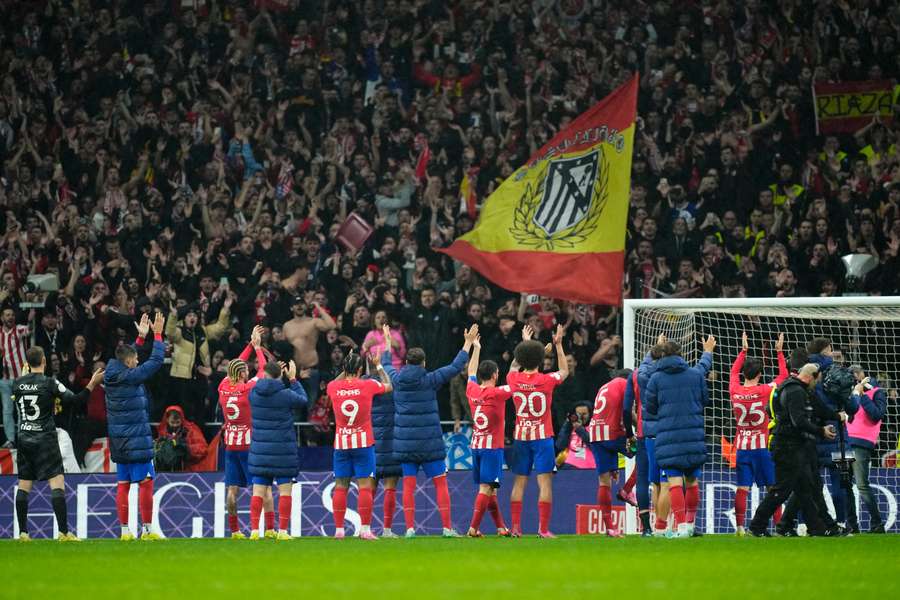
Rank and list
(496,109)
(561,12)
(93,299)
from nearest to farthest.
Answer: (93,299)
(496,109)
(561,12)

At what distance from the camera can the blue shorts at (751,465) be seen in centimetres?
1633

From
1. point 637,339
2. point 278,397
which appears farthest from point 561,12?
point 278,397

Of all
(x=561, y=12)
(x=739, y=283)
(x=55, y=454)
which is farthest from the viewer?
(x=561, y=12)

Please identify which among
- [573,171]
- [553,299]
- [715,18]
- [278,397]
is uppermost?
[715,18]

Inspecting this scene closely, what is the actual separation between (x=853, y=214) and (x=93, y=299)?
11.0 metres

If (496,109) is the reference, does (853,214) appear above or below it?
below

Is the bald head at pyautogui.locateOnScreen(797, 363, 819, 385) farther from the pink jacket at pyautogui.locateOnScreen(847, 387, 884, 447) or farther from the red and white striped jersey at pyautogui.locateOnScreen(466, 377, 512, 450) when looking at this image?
the red and white striped jersey at pyautogui.locateOnScreen(466, 377, 512, 450)

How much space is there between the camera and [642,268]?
71.2 ft

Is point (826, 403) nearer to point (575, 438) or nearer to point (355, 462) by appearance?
point (575, 438)

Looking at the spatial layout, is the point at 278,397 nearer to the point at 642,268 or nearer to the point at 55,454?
the point at 55,454

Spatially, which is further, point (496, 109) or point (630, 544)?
point (496, 109)

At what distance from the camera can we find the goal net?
1778 centimetres

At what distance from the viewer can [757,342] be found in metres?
21.2

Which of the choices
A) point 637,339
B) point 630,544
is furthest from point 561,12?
point 630,544
